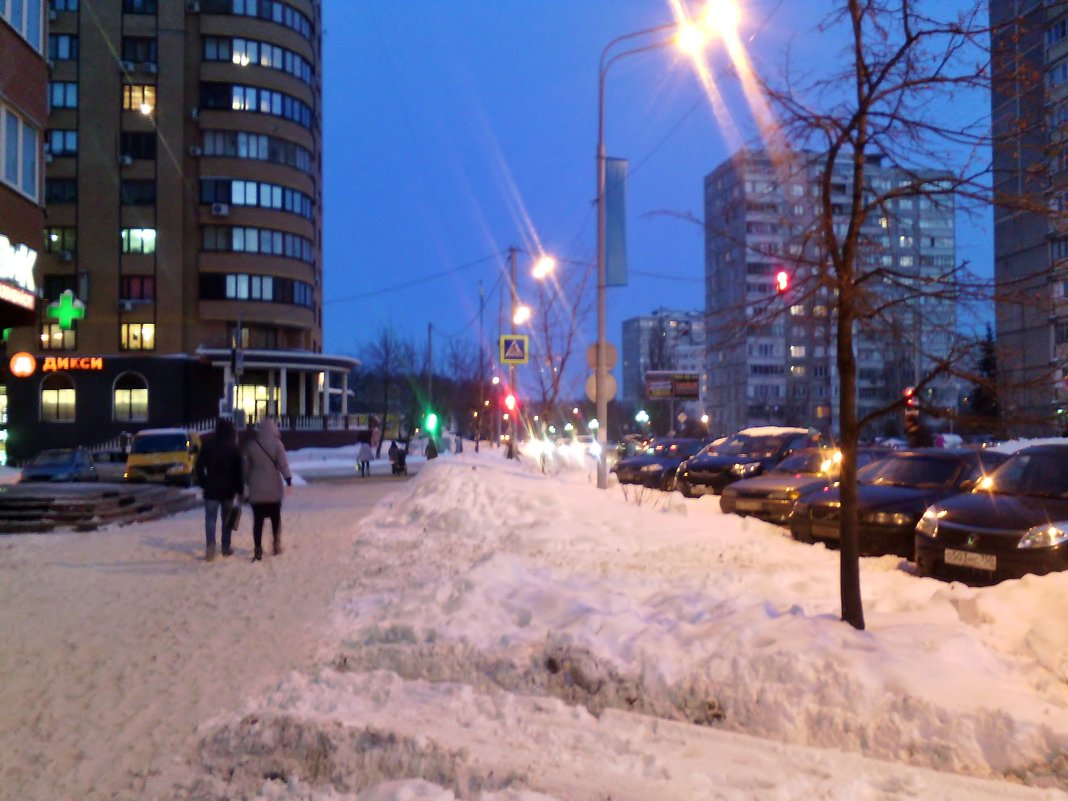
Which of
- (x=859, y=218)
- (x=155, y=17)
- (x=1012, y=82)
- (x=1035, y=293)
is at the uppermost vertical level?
(x=155, y=17)

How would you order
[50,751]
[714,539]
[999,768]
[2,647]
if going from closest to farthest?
[999,768] → [50,751] → [2,647] → [714,539]

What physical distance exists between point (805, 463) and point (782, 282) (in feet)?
35.6

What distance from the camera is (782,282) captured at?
7695 millimetres

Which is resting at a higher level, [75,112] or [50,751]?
[75,112]

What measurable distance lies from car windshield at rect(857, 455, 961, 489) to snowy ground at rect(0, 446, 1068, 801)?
2486 mm

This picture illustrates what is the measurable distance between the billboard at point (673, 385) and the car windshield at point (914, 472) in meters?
38.5

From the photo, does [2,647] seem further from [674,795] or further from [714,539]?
[714,539]

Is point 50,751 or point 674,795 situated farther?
point 50,751

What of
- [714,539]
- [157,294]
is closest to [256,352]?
[157,294]

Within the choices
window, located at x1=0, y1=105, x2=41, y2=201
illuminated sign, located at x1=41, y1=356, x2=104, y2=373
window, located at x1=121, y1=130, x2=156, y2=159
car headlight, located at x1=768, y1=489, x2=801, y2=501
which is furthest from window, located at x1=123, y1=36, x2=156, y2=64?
car headlight, located at x1=768, y1=489, x2=801, y2=501

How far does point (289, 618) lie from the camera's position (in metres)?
9.12

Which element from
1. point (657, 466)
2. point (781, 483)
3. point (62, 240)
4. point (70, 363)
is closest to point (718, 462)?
point (781, 483)

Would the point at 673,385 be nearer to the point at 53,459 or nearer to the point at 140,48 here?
the point at 53,459

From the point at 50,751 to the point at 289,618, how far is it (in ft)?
11.2
